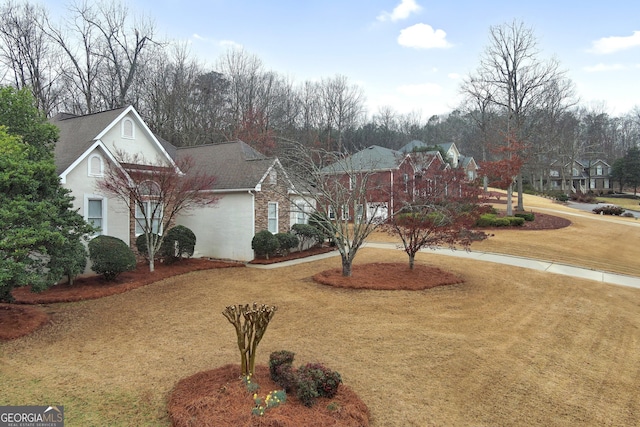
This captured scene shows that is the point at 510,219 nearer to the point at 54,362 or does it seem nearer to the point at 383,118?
the point at 54,362

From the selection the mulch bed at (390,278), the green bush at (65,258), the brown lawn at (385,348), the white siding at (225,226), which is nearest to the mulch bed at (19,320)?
the brown lawn at (385,348)

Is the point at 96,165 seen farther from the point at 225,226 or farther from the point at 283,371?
the point at 283,371

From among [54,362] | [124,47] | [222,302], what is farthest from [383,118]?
[54,362]

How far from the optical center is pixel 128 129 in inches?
603

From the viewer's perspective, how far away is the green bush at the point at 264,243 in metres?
15.7

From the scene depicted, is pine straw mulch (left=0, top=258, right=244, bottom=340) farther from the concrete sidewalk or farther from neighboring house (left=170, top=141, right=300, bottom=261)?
the concrete sidewalk

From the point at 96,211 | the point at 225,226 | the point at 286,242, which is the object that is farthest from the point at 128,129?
the point at 286,242

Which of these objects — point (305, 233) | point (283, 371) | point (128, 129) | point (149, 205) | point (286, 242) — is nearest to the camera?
point (283, 371)

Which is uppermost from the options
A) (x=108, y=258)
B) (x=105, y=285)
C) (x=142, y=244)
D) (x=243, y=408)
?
(x=142, y=244)

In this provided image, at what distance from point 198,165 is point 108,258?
807 cm

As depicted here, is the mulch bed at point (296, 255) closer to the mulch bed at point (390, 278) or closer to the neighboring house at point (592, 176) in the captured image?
the mulch bed at point (390, 278)

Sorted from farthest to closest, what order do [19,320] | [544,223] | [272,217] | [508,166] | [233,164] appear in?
[508,166]
[544,223]
[233,164]
[272,217]
[19,320]

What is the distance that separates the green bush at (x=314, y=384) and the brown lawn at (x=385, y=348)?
0.52 meters

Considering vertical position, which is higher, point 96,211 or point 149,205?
point 149,205
